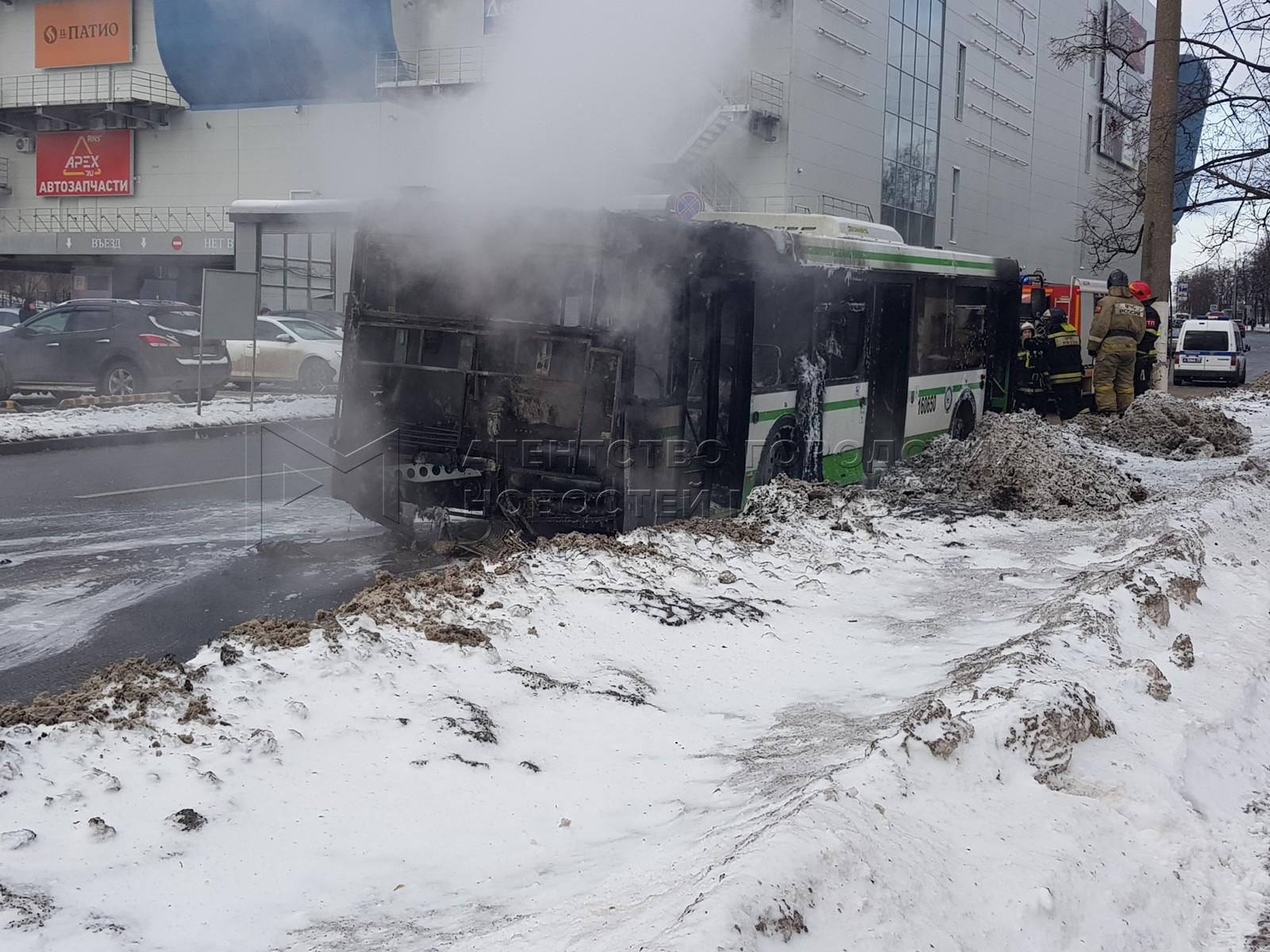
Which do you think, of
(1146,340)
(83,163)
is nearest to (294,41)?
(1146,340)

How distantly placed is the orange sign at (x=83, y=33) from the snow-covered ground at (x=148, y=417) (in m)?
6.31

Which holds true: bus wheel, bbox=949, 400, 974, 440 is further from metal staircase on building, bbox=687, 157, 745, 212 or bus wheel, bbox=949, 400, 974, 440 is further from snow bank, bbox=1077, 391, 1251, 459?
metal staircase on building, bbox=687, 157, 745, 212

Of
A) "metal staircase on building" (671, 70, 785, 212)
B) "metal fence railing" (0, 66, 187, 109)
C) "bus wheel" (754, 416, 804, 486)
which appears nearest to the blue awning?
"bus wheel" (754, 416, 804, 486)

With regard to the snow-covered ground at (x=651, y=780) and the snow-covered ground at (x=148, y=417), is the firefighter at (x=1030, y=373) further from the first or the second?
the snow-covered ground at (x=651, y=780)

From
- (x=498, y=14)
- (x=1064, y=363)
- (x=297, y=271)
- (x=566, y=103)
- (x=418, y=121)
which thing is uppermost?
(x=498, y=14)

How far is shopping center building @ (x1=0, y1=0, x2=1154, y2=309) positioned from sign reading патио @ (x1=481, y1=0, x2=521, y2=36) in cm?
3

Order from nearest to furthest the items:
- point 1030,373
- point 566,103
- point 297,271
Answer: point 566,103, point 1030,373, point 297,271

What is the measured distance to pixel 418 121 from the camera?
11.7 m

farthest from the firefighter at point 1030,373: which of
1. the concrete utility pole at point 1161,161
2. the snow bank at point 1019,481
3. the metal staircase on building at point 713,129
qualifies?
the metal staircase on building at point 713,129

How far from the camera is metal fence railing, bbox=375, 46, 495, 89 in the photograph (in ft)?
37.5

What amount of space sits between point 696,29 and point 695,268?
5.67 m

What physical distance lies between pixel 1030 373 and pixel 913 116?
20.8 meters

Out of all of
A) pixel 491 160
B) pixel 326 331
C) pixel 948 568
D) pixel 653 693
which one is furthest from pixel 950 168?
pixel 653 693

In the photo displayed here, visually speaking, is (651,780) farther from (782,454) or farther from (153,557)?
(782,454)
